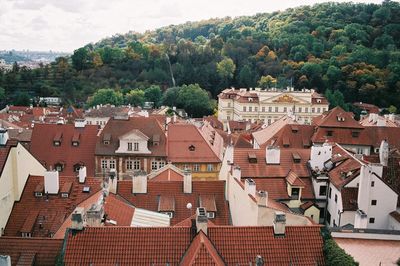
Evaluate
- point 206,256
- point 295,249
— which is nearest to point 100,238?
point 206,256

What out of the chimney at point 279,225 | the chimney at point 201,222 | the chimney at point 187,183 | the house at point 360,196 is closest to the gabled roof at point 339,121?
the house at point 360,196

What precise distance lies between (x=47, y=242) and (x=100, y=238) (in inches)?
124

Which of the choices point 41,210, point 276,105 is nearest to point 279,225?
point 41,210

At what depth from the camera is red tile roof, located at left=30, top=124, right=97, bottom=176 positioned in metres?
43.5

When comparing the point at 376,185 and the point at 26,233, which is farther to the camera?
the point at 376,185

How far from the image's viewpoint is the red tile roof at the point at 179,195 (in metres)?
29.3

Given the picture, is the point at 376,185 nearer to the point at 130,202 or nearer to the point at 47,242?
the point at 130,202

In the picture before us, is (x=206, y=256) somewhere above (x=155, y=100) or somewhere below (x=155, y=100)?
above

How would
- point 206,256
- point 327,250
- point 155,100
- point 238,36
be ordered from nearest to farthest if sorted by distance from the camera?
1. point 206,256
2. point 327,250
3. point 155,100
4. point 238,36

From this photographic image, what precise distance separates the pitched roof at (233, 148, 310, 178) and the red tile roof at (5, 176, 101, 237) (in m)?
12.1

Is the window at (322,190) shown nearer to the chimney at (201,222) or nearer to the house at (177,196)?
the house at (177,196)

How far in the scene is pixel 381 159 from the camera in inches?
1417

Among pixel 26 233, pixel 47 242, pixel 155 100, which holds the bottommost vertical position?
pixel 155 100

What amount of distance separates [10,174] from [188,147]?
73.4 feet
